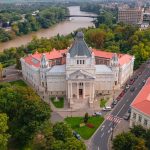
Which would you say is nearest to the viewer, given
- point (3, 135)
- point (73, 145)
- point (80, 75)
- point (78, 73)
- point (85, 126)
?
point (73, 145)

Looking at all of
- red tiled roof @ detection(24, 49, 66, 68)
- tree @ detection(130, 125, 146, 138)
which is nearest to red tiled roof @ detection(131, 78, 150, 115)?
tree @ detection(130, 125, 146, 138)

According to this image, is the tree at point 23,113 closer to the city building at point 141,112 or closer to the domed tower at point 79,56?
the domed tower at point 79,56

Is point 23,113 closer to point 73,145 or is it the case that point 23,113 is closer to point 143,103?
point 73,145

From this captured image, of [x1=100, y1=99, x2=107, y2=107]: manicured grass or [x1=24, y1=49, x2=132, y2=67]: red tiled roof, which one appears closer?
[x1=100, y1=99, x2=107, y2=107]: manicured grass

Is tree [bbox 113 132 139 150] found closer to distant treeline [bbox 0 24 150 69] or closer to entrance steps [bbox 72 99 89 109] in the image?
entrance steps [bbox 72 99 89 109]

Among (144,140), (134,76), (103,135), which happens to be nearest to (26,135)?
(103,135)

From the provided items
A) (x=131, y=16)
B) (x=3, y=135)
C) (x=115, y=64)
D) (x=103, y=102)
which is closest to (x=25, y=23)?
(x=131, y=16)
